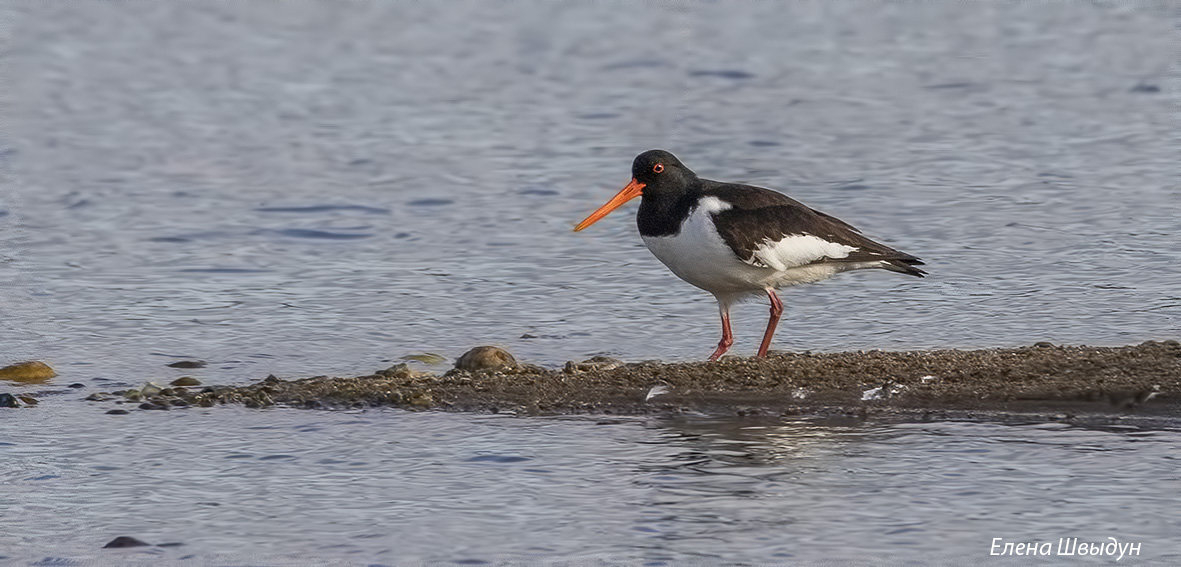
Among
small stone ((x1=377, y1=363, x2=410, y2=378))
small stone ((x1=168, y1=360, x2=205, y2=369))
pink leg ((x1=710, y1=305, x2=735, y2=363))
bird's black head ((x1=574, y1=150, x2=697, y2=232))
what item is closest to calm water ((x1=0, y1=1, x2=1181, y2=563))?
small stone ((x1=168, y1=360, x2=205, y2=369))

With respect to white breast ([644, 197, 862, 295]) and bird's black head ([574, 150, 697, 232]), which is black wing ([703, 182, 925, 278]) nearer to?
white breast ([644, 197, 862, 295])

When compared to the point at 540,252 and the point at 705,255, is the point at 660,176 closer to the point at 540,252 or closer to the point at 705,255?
the point at 705,255

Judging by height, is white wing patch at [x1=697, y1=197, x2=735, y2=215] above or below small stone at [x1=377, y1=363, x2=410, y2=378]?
above

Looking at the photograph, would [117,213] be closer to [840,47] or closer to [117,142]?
[117,142]

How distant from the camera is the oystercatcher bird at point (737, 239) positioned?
27.8 ft

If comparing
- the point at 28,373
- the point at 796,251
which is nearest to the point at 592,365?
the point at 796,251

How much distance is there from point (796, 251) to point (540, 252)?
3.11m

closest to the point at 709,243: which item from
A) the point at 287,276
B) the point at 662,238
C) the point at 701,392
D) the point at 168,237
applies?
the point at 662,238

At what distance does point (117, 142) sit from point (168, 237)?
3526 mm

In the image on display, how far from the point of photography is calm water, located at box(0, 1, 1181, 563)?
634cm

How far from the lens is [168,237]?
476 inches

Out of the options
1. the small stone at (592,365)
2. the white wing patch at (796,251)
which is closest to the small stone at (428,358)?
the small stone at (592,365)

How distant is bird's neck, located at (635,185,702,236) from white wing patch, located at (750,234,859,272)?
401mm

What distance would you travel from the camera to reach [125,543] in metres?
6.00
